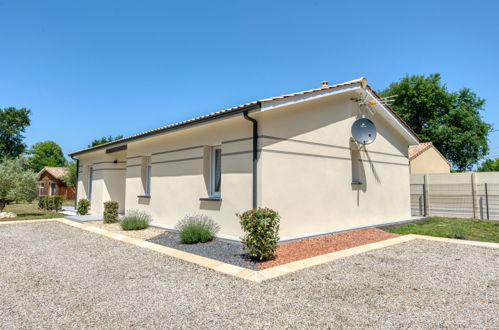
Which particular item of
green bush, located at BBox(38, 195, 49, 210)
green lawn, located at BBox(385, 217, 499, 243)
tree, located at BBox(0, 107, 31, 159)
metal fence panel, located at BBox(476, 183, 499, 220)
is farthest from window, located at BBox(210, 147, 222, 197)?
tree, located at BBox(0, 107, 31, 159)

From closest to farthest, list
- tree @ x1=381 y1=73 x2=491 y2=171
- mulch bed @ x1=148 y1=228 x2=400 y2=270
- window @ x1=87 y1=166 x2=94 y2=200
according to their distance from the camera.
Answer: mulch bed @ x1=148 y1=228 x2=400 y2=270 < window @ x1=87 y1=166 x2=94 y2=200 < tree @ x1=381 y1=73 x2=491 y2=171

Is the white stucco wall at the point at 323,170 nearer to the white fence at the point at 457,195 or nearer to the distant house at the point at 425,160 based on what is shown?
the white fence at the point at 457,195

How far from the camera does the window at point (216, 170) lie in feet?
27.9

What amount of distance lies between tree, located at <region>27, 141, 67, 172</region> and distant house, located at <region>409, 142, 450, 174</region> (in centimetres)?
7311

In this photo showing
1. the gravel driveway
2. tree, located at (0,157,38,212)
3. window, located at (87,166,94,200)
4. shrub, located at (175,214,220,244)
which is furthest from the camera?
window, located at (87,166,94,200)

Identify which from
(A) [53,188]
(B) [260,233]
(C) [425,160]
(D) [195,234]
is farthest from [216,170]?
(A) [53,188]

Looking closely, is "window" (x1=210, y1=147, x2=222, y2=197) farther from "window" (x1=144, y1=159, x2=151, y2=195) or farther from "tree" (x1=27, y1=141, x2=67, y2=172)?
"tree" (x1=27, y1=141, x2=67, y2=172)

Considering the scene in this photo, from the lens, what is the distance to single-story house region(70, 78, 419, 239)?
7.23 metres

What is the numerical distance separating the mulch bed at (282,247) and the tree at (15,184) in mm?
10398

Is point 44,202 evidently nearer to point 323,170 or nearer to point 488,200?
point 323,170

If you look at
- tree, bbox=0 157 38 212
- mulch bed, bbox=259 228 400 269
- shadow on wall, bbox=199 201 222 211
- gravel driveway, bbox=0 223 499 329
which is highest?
tree, bbox=0 157 38 212

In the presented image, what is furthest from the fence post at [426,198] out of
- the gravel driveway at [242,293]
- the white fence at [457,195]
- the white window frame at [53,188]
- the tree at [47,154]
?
the tree at [47,154]

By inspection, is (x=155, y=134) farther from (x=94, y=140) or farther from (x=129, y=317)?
(x=94, y=140)

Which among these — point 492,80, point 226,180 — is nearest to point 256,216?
point 226,180
